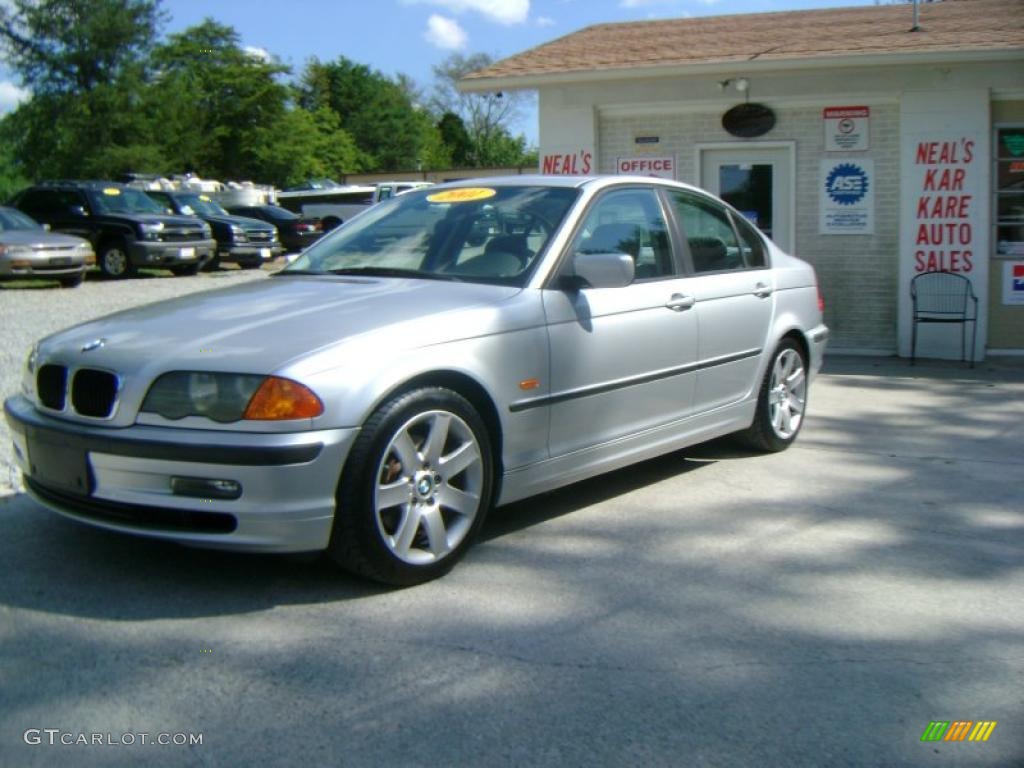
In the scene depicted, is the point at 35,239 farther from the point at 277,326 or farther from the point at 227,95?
the point at 227,95

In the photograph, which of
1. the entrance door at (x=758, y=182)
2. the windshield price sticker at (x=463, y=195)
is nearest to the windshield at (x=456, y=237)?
the windshield price sticker at (x=463, y=195)

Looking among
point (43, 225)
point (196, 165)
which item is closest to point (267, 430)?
point (43, 225)

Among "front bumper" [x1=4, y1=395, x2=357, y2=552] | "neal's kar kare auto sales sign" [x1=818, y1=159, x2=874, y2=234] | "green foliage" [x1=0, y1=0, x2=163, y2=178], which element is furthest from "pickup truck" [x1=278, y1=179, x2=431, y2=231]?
"front bumper" [x1=4, y1=395, x2=357, y2=552]

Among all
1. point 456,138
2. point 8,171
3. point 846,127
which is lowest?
point 846,127

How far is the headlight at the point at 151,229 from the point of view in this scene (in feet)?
68.0

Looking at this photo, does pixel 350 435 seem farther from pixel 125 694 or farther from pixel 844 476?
pixel 844 476

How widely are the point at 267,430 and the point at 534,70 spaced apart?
8391 mm

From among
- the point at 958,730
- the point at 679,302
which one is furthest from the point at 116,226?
the point at 958,730

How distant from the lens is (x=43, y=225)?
68.5 ft

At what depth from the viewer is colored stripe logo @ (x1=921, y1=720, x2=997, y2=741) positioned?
3174 mm

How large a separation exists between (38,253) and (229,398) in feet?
51.1

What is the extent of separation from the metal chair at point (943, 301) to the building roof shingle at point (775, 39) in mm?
2112

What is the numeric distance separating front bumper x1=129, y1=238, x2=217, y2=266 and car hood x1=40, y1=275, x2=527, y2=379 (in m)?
16.6

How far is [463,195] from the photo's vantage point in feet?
18.2
